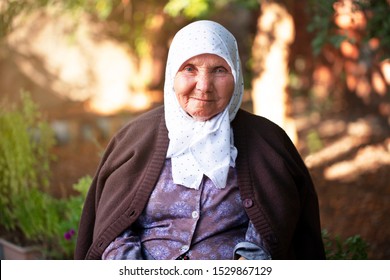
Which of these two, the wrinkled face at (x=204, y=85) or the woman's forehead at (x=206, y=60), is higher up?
the woman's forehead at (x=206, y=60)

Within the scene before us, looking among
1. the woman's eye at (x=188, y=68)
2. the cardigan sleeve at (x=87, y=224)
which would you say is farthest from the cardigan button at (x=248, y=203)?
the cardigan sleeve at (x=87, y=224)

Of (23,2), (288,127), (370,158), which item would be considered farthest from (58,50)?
(370,158)

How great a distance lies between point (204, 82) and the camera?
263 centimetres

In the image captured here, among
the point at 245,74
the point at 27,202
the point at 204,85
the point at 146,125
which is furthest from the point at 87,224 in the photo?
the point at 245,74

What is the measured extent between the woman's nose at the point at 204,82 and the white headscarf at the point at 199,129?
10 cm

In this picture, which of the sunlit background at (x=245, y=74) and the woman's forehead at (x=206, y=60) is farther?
the sunlit background at (x=245, y=74)

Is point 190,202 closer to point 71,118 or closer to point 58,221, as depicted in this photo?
point 58,221

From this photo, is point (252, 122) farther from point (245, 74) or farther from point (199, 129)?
point (245, 74)

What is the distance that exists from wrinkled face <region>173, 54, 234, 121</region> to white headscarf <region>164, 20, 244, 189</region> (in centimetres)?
3

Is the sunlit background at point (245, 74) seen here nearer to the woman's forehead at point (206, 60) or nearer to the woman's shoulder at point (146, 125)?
the woman's shoulder at point (146, 125)

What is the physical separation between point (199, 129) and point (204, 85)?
22 centimetres

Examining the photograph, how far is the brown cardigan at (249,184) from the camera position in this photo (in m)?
2.71
